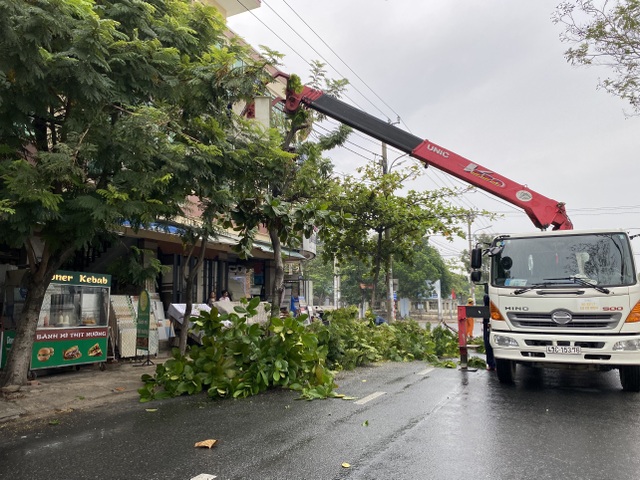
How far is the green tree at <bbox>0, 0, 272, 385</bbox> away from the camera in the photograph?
527 centimetres

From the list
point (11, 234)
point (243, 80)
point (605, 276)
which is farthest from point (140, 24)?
point (605, 276)

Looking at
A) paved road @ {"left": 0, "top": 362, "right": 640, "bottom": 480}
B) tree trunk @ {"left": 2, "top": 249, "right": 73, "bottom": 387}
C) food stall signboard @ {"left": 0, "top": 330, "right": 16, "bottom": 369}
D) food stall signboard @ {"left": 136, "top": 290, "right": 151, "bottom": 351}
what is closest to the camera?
paved road @ {"left": 0, "top": 362, "right": 640, "bottom": 480}

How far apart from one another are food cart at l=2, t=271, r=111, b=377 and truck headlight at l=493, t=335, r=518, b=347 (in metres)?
8.01

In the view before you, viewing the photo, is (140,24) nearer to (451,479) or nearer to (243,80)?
(243,80)

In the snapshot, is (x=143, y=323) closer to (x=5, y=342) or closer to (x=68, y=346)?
(x=68, y=346)

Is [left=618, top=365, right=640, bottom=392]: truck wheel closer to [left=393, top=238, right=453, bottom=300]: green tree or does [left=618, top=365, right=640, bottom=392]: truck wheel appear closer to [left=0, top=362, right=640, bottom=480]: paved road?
[left=0, top=362, right=640, bottom=480]: paved road

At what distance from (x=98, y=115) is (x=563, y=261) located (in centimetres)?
716

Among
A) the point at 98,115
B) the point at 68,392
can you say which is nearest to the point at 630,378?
the point at 98,115

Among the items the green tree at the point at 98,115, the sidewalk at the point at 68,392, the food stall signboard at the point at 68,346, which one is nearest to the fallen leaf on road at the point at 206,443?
the green tree at the point at 98,115

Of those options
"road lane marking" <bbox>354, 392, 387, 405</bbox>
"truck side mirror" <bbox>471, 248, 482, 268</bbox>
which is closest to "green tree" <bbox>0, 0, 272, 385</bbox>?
"road lane marking" <bbox>354, 392, 387, 405</bbox>

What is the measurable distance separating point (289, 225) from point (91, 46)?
14.2ft

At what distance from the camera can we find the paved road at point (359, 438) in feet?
13.5

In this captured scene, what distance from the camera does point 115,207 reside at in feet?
19.1

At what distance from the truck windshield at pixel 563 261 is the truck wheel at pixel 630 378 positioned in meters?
1.31
